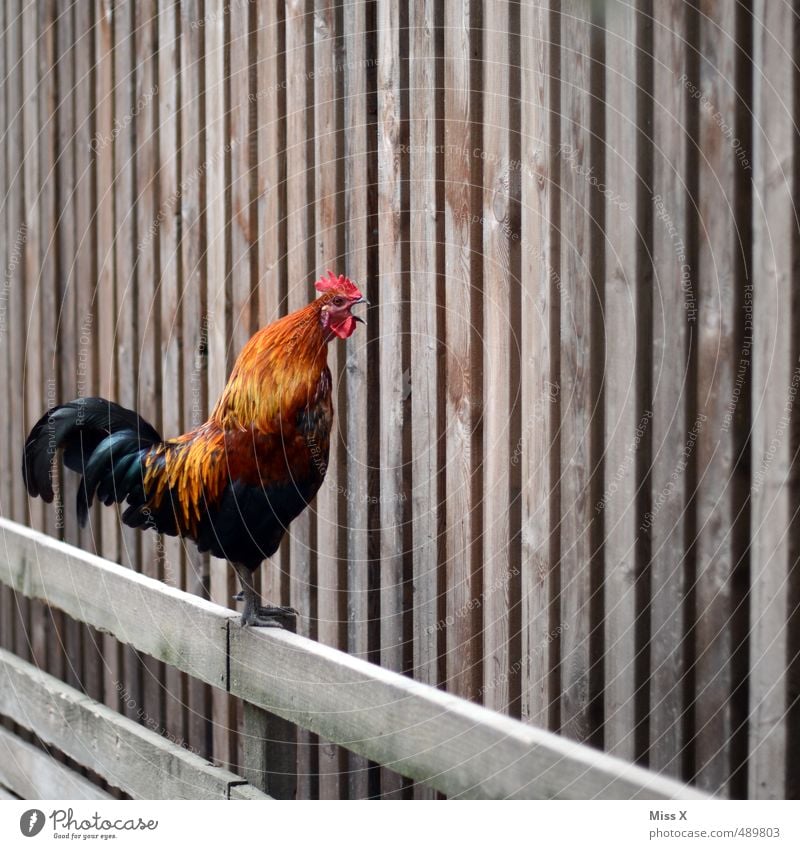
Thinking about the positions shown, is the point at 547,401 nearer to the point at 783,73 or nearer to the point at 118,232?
the point at 783,73

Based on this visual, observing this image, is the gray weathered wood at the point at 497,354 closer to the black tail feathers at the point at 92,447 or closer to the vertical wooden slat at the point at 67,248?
the black tail feathers at the point at 92,447

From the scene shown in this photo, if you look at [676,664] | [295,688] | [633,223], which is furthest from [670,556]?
[295,688]

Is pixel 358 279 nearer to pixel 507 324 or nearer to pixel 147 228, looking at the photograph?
pixel 507 324

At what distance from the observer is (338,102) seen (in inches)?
110

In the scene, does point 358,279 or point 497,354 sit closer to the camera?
point 497,354

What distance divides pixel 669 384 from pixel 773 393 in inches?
8.7

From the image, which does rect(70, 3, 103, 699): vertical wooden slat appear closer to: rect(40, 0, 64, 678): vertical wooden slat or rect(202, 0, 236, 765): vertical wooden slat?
rect(40, 0, 64, 678): vertical wooden slat

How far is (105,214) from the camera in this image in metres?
3.77

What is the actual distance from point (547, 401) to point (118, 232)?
1870mm

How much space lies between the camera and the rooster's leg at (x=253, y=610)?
8.04 feet

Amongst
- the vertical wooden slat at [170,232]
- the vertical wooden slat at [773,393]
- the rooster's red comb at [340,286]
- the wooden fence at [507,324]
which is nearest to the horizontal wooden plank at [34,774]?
the wooden fence at [507,324]

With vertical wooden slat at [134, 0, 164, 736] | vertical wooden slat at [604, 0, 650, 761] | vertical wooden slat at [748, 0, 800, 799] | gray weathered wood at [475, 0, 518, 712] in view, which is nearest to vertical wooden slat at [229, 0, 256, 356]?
vertical wooden slat at [134, 0, 164, 736]

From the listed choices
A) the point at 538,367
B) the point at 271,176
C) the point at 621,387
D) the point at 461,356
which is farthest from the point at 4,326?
the point at 621,387

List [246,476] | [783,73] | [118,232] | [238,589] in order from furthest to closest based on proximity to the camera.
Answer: [118,232] < [238,589] < [246,476] < [783,73]
